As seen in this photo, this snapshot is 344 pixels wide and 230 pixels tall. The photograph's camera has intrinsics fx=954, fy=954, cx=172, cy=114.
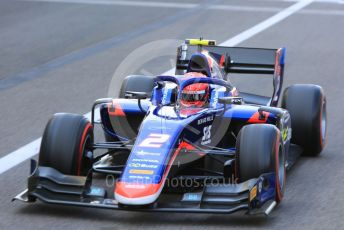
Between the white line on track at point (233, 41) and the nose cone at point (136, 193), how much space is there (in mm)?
2421

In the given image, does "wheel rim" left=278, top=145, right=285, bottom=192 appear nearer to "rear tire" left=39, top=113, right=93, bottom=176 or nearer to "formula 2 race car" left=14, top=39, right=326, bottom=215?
"formula 2 race car" left=14, top=39, right=326, bottom=215

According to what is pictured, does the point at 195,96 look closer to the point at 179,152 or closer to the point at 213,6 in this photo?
the point at 179,152

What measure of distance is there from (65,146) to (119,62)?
314 inches

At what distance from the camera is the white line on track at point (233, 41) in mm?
10391

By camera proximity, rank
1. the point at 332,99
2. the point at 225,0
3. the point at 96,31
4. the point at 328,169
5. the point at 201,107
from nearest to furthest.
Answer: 1. the point at 201,107
2. the point at 328,169
3. the point at 332,99
4. the point at 96,31
5. the point at 225,0

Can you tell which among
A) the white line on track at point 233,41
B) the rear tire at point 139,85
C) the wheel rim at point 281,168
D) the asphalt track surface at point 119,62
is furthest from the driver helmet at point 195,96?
the white line on track at point 233,41

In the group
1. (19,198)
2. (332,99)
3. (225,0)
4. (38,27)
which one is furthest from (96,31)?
(19,198)

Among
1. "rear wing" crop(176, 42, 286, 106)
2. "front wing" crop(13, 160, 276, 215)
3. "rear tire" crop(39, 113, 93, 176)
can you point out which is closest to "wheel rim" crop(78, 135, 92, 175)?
"rear tire" crop(39, 113, 93, 176)

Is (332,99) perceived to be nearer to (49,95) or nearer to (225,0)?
(49,95)

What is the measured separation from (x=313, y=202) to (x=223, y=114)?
4.04ft

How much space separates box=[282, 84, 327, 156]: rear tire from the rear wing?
2.30 feet

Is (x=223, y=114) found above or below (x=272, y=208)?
above

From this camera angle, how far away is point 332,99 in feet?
44.2

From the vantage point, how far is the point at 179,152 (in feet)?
28.0
